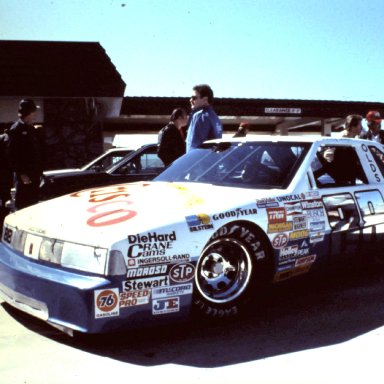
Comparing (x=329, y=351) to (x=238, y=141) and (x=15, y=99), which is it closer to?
(x=238, y=141)

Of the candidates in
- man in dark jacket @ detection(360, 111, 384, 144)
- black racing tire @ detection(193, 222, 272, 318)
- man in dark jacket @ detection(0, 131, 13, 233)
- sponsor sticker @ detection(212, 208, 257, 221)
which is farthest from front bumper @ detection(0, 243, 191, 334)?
man in dark jacket @ detection(360, 111, 384, 144)

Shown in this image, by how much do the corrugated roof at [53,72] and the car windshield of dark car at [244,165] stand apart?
6.56 metres

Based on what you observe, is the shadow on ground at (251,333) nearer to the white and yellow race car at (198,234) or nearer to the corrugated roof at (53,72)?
the white and yellow race car at (198,234)

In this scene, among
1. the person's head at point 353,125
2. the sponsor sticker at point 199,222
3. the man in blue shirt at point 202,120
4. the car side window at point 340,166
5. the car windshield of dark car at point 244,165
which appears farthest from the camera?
the person's head at point 353,125

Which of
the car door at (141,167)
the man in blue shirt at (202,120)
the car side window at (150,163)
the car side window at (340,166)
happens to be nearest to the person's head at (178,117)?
the man in blue shirt at (202,120)

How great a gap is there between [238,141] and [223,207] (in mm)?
1236

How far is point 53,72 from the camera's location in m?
10.3

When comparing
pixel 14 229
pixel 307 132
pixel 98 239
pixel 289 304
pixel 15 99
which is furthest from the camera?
pixel 307 132

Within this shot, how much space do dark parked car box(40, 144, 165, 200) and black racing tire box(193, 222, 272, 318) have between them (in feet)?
12.7

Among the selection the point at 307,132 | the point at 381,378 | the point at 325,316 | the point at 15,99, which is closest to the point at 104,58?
the point at 15,99

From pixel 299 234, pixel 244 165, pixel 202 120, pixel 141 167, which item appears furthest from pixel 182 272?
pixel 141 167

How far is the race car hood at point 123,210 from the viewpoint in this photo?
284cm

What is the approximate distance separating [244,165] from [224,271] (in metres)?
1.02

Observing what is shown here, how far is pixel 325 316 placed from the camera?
340cm
